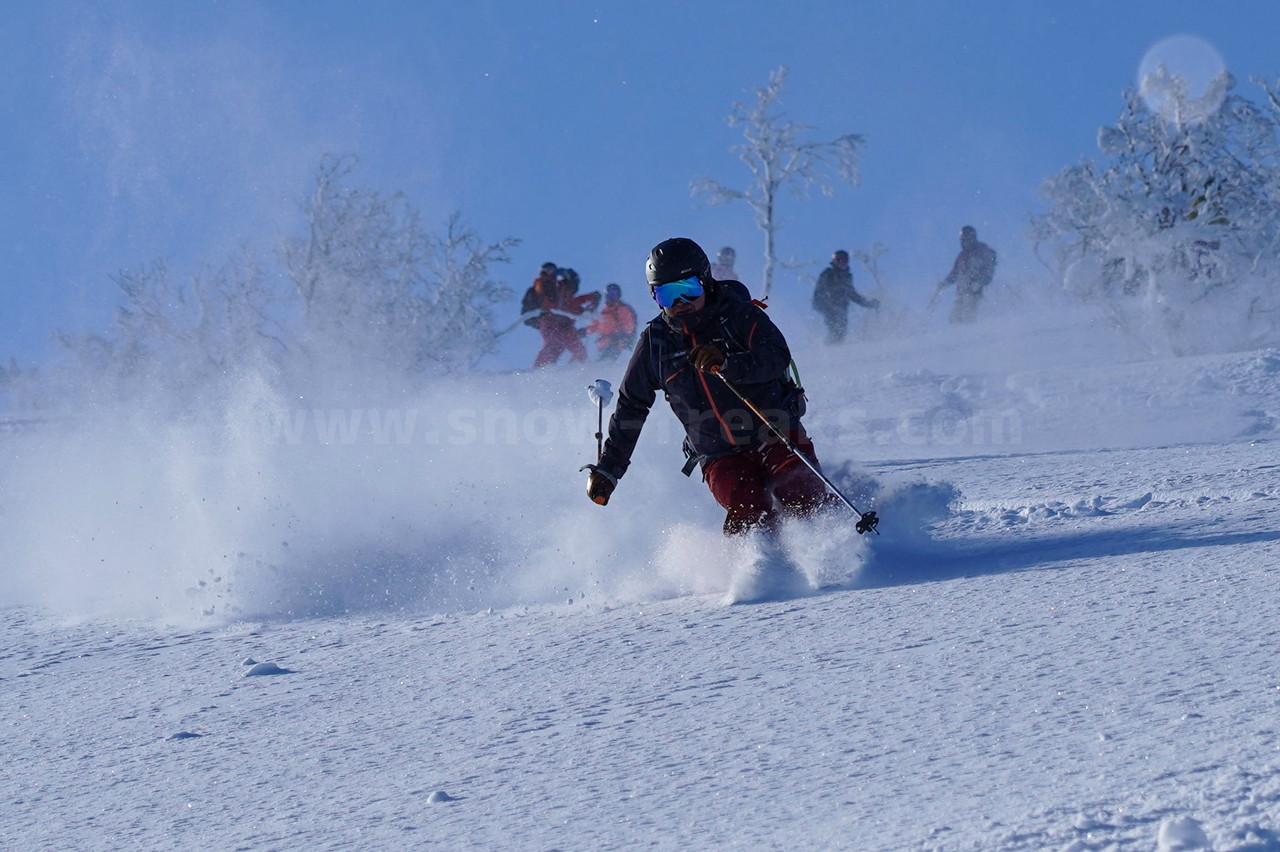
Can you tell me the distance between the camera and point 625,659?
154 inches

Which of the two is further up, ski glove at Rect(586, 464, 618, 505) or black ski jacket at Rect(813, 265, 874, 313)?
black ski jacket at Rect(813, 265, 874, 313)

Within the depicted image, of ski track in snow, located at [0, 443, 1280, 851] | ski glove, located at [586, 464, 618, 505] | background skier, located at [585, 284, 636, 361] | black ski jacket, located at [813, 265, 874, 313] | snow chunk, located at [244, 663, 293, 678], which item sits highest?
black ski jacket, located at [813, 265, 874, 313]

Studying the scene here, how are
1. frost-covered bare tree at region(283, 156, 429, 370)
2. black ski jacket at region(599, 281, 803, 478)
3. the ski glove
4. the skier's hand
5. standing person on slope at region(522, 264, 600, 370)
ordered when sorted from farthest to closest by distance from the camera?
frost-covered bare tree at region(283, 156, 429, 370) < standing person on slope at region(522, 264, 600, 370) < the ski glove < black ski jacket at region(599, 281, 803, 478) < the skier's hand

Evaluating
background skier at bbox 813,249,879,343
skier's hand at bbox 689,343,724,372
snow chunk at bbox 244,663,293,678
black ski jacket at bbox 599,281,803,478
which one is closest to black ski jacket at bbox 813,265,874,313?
background skier at bbox 813,249,879,343

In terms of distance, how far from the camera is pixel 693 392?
17.9ft

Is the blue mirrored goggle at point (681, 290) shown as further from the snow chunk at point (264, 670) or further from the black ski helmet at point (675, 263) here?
the snow chunk at point (264, 670)

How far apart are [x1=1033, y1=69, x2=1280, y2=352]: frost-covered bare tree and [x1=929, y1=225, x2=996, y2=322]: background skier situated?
56.1 inches

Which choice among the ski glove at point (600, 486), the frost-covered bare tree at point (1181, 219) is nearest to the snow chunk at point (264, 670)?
the ski glove at point (600, 486)

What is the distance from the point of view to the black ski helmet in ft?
17.3

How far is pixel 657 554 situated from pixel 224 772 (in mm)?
2815

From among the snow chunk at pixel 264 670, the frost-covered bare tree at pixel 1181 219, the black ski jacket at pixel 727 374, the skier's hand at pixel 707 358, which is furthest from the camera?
the frost-covered bare tree at pixel 1181 219

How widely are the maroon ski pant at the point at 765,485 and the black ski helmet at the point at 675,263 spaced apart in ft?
2.63

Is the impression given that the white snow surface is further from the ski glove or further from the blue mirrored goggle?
the blue mirrored goggle

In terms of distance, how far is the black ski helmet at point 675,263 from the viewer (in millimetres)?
5262
